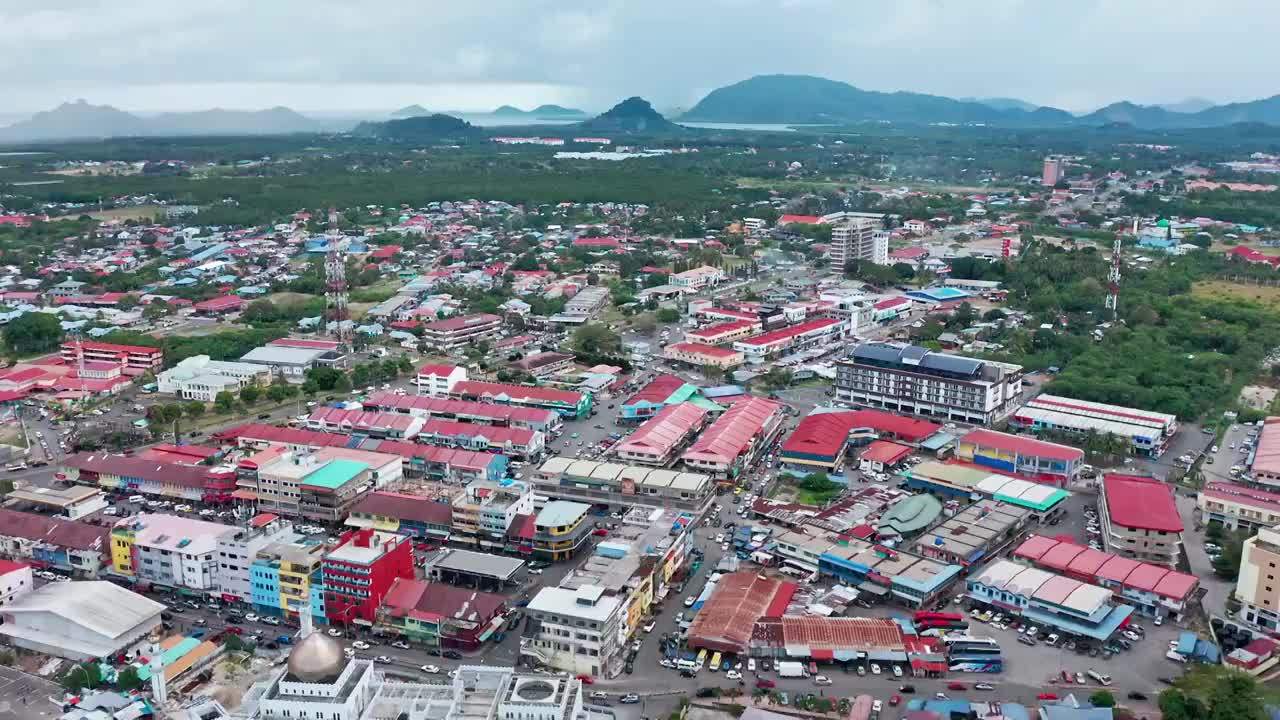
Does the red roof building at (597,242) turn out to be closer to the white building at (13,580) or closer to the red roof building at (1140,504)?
the red roof building at (1140,504)

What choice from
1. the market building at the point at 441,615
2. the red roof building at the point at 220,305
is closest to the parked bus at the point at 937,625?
the market building at the point at 441,615

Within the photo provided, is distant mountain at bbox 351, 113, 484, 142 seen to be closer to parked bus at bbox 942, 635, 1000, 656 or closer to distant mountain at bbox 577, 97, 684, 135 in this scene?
distant mountain at bbox 577, 97, 684, 135

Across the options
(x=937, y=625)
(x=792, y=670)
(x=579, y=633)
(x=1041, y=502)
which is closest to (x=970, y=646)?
(x=937, y=625)

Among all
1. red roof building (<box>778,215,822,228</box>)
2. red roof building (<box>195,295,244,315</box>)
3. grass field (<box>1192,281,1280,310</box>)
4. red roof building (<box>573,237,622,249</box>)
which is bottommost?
grass field (<box>1192,281,1280,310</box>)

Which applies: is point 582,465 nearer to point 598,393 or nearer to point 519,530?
point 519,530

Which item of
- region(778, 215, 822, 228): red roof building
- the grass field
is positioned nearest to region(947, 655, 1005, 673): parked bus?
the grass field
